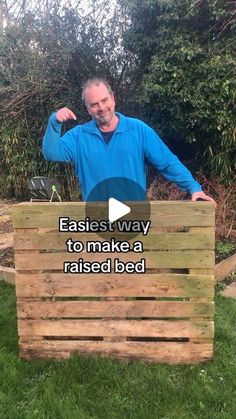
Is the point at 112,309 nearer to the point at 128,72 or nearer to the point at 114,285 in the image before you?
the point at 114,285

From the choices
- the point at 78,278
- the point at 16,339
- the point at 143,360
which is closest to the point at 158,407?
the point at 143,360

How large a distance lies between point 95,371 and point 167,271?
79 cm

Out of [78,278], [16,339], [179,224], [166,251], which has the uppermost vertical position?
[179,224]

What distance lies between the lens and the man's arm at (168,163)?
107 inches

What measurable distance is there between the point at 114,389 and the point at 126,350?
31cm

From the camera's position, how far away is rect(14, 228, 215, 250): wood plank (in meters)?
2.66

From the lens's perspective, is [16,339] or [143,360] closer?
[143,360]

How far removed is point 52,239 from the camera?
2.71m

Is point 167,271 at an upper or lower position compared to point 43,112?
lower

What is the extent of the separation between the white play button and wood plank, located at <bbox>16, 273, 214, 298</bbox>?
40cm

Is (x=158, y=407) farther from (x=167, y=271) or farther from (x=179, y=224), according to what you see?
(x=179, y=224)

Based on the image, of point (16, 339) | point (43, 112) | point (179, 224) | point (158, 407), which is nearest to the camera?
point (158, 407)

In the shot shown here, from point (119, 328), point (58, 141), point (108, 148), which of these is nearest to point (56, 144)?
point (58, 141)

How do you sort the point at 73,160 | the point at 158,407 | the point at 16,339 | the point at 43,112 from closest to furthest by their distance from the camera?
1. the point at 158,407
2. the point at 73,160
3. the point at 16,339
4. the point at 43,112
